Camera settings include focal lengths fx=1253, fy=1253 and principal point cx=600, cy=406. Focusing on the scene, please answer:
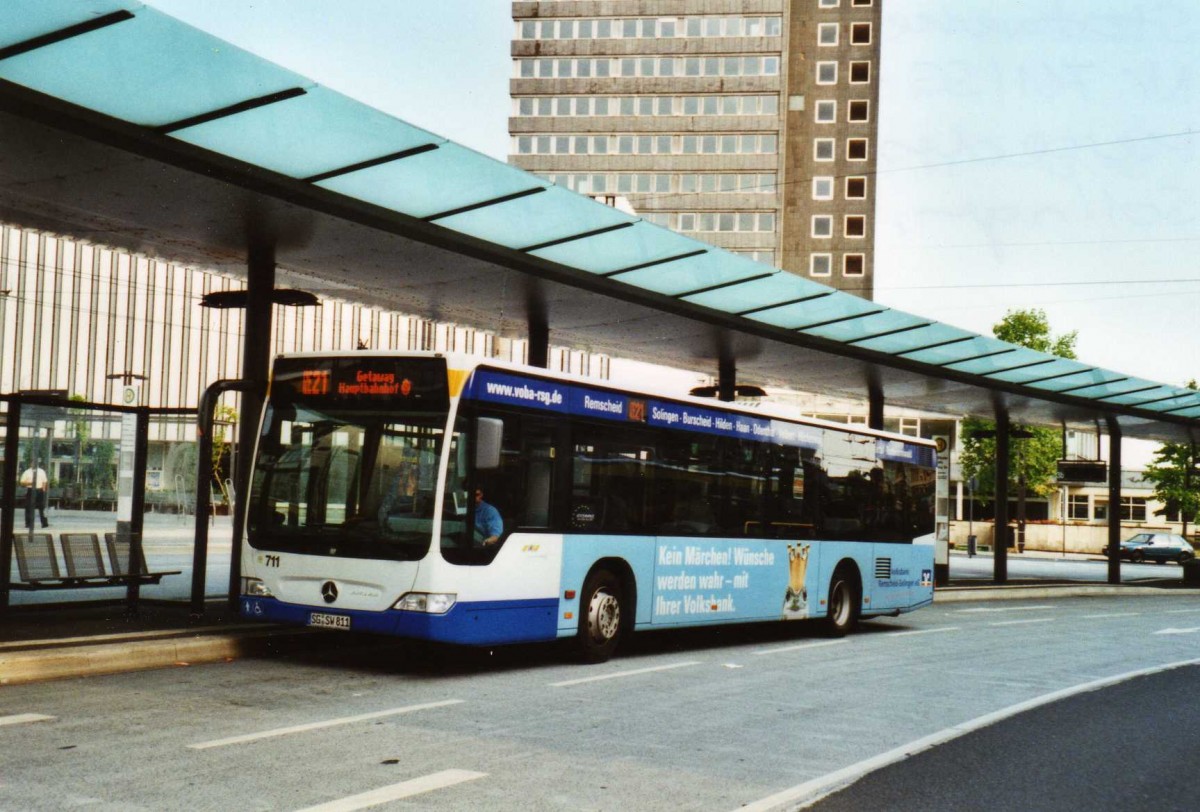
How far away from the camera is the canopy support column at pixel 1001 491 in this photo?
95.7 feet

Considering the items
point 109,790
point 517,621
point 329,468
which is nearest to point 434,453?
point 329,468

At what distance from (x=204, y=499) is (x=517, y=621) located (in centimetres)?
420

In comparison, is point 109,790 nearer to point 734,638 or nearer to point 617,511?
point 617,511

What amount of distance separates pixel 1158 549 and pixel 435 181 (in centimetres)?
5527

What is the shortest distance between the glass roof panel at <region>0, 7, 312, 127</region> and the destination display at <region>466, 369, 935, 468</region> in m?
3.07

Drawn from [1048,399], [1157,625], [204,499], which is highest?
[1048,399]

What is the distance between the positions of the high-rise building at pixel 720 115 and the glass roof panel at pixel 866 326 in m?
73.5

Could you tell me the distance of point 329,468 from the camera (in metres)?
10.9

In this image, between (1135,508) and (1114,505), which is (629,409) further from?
(1135,508)

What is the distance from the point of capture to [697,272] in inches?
634

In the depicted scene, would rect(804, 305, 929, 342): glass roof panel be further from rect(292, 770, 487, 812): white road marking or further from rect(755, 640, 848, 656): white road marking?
rect(292, 770, 487, 812): white road marking

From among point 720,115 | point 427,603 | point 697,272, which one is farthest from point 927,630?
point 720,115

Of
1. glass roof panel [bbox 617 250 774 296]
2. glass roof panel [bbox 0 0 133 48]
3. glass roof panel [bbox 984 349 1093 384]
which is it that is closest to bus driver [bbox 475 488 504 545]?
glass roof panel [bbox 0 0 133 48]

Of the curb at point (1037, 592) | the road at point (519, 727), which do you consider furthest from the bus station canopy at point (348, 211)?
the curb at point (1037, 592)
